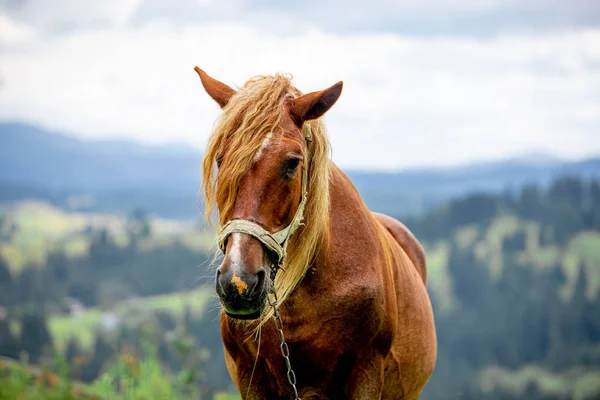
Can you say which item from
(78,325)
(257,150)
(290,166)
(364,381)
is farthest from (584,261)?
(257,150)

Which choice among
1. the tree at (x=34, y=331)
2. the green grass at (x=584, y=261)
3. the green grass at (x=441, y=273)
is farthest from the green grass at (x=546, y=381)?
the tree at (x=34, y=331)

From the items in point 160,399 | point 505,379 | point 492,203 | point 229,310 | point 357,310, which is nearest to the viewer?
point 229,310

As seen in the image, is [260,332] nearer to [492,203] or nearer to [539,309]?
[539,309]

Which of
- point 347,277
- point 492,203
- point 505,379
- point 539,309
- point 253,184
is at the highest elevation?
point 253,184

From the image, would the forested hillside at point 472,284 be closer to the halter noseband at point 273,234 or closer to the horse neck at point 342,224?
the horse neck at point 342,224

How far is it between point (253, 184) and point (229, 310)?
0.73m

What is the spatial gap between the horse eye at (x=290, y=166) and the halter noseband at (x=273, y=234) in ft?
0.56

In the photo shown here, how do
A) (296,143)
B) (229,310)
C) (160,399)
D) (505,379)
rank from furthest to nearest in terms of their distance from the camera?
(505,379) → (160,399) → (296,143) → (229,310)

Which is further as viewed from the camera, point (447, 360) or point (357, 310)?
point (447, 360)

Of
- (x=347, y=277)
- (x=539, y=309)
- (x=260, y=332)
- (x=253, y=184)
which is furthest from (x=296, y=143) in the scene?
(x=539, y=309)

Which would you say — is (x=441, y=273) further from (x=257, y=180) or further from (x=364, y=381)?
(x=257, y=180)

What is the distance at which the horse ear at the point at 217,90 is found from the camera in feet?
15.2

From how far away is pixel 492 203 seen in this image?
118688 millimetres

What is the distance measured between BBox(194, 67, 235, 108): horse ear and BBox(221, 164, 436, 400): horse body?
0.98 metres
